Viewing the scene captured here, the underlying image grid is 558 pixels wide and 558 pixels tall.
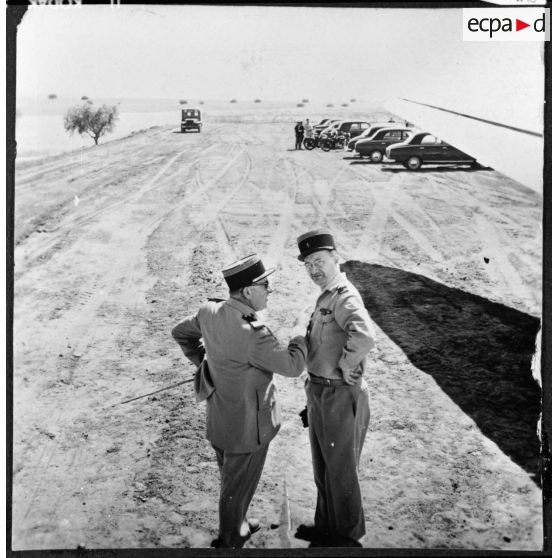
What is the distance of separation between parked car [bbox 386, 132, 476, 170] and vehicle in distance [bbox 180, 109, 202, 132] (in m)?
3.02

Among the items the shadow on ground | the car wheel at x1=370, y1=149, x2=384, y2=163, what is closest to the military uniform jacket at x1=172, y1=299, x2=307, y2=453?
the shadow on ground

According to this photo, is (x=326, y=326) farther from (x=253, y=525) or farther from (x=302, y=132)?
(x=302, y=132)

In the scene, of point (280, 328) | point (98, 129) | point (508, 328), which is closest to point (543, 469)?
point (508, 328)

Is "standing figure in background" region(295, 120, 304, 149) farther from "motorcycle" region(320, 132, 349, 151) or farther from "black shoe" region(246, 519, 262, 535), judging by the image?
"black shoe" region(246, 519, 262, 535)

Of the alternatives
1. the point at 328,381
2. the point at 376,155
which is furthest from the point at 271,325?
the point at 376,155

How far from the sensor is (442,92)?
4.32 m

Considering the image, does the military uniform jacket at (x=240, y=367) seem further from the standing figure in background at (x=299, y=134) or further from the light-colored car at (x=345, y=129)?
the light-colored car at (x=345, y=129)

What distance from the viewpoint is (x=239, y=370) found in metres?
3.24

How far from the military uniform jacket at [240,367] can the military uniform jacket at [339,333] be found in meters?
0.20

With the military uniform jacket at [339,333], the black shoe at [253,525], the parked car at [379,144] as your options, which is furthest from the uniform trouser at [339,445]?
the parked car at [379,144]

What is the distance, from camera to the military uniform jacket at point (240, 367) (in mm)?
3135

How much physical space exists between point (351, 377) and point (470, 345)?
2576 millimetres

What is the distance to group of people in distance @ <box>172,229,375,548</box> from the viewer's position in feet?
10.3

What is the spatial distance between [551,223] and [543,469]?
1.74 metres
